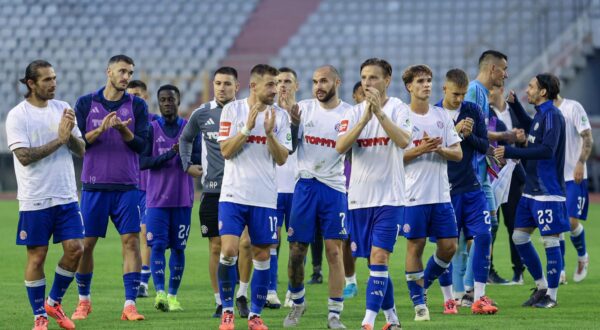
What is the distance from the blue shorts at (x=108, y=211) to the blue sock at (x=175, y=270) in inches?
30.2

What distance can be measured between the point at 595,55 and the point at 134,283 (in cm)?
2539

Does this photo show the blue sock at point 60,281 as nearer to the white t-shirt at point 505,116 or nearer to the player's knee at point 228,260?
the player's knee at point 228,260

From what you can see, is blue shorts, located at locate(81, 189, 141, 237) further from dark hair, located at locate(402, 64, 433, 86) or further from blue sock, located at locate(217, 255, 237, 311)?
dark hair, located at locate(402, 64, 433, 86)

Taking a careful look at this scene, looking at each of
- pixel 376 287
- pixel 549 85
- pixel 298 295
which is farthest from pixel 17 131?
pixel 549 85

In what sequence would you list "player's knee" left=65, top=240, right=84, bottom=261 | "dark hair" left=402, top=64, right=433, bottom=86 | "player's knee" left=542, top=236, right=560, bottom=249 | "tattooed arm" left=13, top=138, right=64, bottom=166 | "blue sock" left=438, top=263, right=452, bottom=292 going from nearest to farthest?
"tattooed arm" left=13, top=138, right=64, bottom=166
"player's knee" left=65, top=240, right=84, bottom=261
"dark hair" left=402, top=64, right=433, bottom=86
"blue sock" left=438, top=263, right=452, bottom=292
"player's knee" left=542, top=236, right=560, bottom=249

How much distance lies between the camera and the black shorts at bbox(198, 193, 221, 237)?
405 inches

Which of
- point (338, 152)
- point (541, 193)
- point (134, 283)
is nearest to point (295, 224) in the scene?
point (338, 152)

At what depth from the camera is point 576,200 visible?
1391 cm

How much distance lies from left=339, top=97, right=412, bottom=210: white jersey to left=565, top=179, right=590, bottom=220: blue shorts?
531 cm

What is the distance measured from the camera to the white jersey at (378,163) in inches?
357

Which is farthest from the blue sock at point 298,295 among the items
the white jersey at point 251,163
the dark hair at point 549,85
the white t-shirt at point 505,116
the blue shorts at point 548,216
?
the white t-shirt at point 505,116

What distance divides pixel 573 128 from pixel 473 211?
3873mm

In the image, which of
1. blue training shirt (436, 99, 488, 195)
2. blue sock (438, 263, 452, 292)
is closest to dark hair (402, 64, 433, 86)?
blue training shirt (436, 99, 488, 195)

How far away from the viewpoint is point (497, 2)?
115ft
